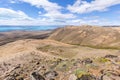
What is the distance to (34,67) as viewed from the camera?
94.2ft

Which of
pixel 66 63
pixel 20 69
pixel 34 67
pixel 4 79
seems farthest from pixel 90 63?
pixel 4 79

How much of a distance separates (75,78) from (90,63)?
17.2ft

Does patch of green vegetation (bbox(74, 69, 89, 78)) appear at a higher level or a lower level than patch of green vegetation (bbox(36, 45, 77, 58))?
higher

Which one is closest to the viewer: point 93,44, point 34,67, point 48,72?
point 48,72

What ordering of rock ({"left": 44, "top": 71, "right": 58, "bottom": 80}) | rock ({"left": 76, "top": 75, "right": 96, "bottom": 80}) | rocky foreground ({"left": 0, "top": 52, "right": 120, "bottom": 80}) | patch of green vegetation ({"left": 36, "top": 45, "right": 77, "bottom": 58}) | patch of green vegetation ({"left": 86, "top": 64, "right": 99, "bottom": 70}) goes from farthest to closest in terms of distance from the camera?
1. patch of green vegetation ({"left": 36, "top": 45, "right": 77, "bottom": 58})
2. patch of green vegetation ({"left": 86, "top": 64, "right": 99, "bottom": 70})
3. rock ({"left": 44, "top": 71, "right": 58, "bottom": 80})
4. rocky foreground ({"left": 0, "top": 52, "right": 120, "bottom": 80})
5. rock ({"left": 76, "top": 75, "right": 96, "bottom": 80})

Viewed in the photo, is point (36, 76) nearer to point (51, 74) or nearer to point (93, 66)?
point (51, 74)

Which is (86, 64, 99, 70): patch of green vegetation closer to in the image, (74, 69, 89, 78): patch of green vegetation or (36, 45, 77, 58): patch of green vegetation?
(74, 69, 89, 78): patch of green vegetation

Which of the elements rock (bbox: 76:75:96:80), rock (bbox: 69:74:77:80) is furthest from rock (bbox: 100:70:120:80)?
rock (bbox: 69:74:77:80)

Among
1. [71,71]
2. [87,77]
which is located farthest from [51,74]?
[87,77]

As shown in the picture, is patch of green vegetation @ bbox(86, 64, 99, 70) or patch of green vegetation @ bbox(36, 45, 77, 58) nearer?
patch of green vegetation @ bbox(86, 64, 99, 70)

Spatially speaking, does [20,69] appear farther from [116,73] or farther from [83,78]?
[116,73]

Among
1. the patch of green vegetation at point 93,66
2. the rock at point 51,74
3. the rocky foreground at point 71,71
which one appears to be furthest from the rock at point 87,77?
the rock at point 51,74

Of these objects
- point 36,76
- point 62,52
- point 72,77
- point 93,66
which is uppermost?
point 93,66

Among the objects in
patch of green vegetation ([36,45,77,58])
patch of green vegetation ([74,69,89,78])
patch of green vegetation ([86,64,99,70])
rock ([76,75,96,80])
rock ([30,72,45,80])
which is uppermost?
patch of green vegetation ([86,64,99,70])
